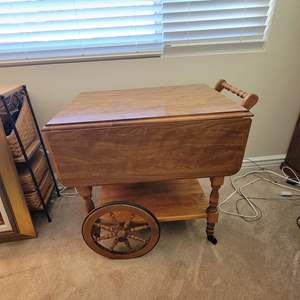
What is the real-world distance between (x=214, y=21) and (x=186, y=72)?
323mm

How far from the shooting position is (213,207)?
108 cm

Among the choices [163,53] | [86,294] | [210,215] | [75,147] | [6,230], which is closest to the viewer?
[75,147]

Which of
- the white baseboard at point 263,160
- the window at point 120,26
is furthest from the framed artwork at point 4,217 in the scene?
the white baseboard at point 263,160

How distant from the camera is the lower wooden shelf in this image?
1103 millimetres

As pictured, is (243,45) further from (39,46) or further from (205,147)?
(39,46)

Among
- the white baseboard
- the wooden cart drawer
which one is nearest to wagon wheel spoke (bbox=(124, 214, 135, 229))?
the wooden cart drawer

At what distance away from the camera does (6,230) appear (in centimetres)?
120

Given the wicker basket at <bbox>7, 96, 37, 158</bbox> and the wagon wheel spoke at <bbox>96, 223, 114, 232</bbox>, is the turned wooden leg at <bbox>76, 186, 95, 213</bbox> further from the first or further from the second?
the wicker basket at <bbox>7, 96, 37, 158</bbox>

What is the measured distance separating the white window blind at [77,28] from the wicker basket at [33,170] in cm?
60

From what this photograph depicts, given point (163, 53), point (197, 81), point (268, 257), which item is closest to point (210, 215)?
point (268, 257)

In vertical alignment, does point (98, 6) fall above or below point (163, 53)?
above

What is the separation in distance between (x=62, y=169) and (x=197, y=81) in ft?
3.37

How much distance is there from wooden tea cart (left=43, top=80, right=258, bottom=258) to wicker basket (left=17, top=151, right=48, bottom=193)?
41cm

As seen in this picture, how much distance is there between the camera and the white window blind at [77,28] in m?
1.22
